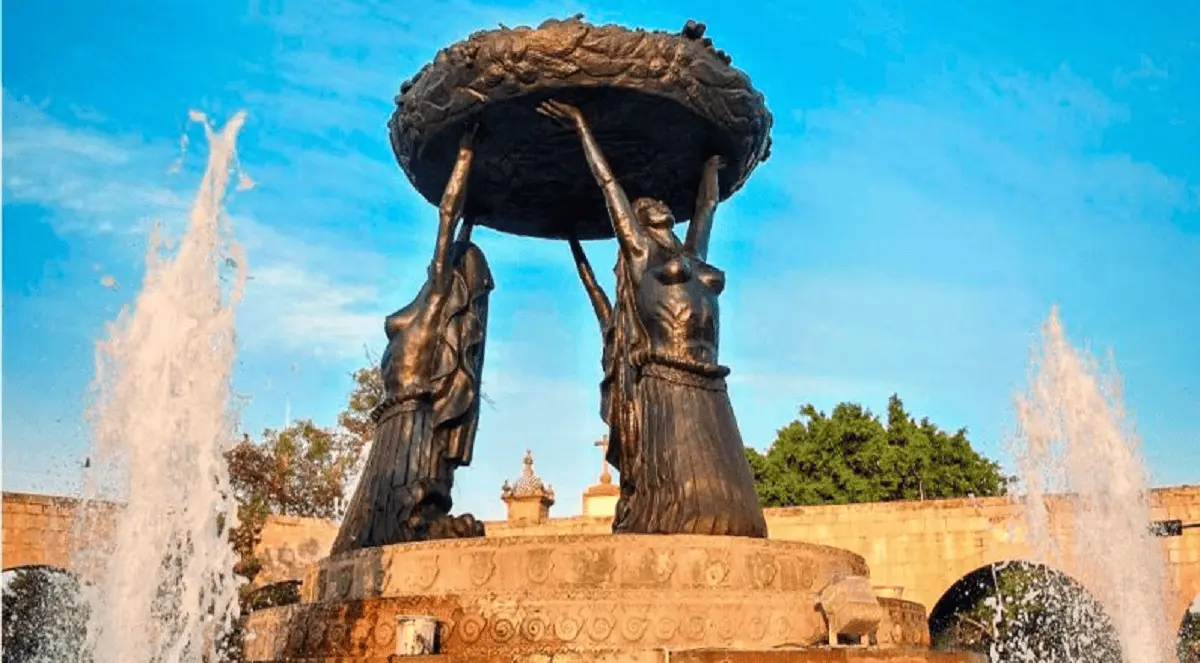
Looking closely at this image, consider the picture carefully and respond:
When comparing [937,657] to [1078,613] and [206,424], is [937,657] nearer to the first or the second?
[206,424]

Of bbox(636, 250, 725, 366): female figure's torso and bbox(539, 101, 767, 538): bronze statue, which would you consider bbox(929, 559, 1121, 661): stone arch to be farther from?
bbox(636, 250, 725, 366): female figure's torso

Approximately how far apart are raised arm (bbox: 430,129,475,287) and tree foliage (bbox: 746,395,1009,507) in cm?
2114

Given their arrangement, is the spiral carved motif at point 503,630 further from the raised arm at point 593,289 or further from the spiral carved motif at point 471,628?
the raised arm at point 593,289

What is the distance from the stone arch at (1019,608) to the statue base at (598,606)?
17011 mm

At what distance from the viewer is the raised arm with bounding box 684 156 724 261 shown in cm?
855

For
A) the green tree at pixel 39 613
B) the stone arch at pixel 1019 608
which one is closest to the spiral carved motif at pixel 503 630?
the green tree at pixel 39 613

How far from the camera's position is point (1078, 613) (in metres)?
23.1

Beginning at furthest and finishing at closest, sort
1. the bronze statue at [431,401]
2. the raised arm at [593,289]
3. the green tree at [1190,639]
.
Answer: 1. the green tree at [1190,639]
2. the raised arm at [593,289]
3. the bronze statue at [431,401]

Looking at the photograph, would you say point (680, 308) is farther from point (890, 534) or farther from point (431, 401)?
point (890, 534)

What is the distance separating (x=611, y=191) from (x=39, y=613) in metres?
20.1

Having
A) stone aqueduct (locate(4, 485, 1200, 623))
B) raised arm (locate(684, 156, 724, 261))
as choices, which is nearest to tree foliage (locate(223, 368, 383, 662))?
stone aqueduct (locate(4, 485, 1200, 623))

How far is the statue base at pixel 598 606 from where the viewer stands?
5711 millimetres

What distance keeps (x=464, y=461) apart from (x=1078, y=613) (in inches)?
749

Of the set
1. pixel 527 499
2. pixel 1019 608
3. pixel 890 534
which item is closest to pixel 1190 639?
pixel 1019 608
